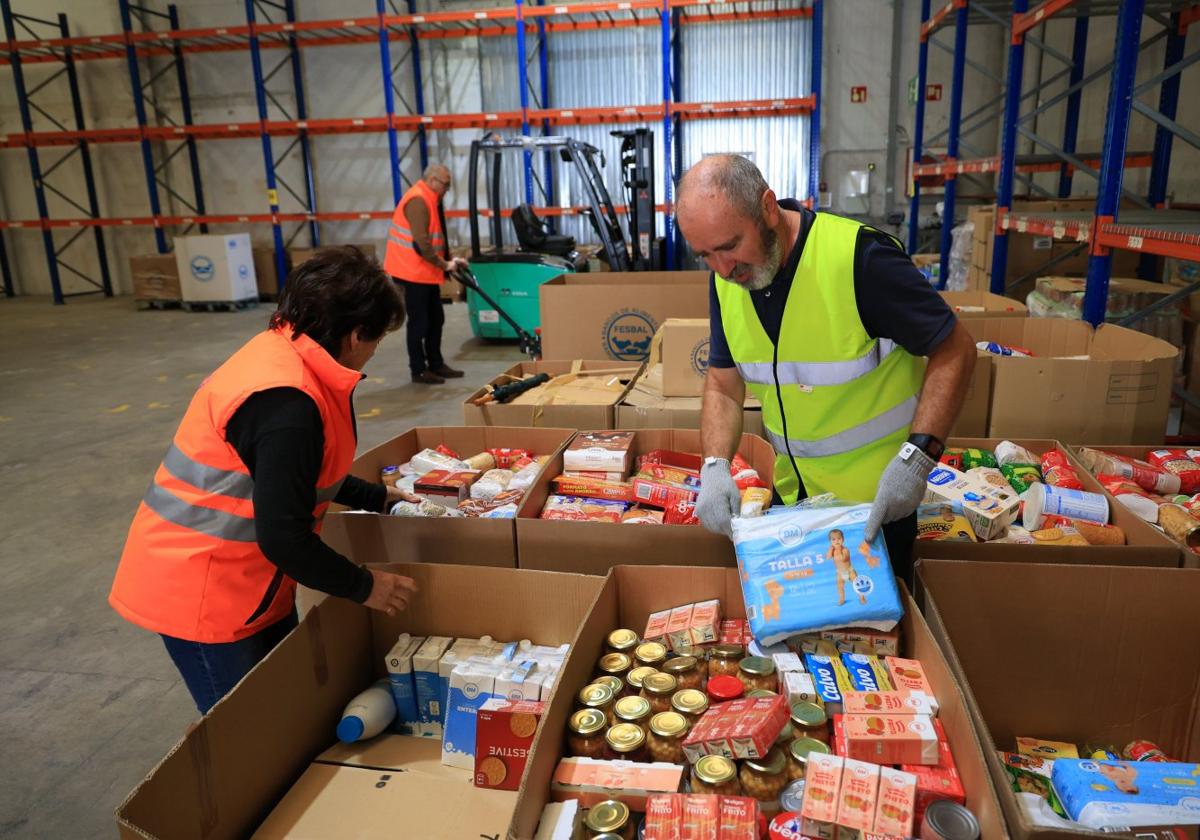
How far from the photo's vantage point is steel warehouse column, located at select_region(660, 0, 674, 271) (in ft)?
33.9

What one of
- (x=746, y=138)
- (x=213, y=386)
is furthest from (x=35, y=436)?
(x=746, y=138)

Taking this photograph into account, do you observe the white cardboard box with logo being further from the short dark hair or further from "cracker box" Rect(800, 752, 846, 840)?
"cracker box" Rect(800, 752, 846, 840)

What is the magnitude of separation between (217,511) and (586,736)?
2.99 feet

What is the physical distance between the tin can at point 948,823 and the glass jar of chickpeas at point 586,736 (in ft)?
1.89

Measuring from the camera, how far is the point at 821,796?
1.25 m

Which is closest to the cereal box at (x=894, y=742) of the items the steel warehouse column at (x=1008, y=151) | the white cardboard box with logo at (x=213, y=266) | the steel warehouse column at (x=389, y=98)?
the steel warehouse column at (x=1008, y=151)

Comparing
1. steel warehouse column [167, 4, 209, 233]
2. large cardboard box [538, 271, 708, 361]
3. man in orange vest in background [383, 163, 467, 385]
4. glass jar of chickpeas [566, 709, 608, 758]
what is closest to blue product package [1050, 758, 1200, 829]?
glass jar of chickpeas [566, 709, 608, 758]

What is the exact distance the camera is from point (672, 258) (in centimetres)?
1071

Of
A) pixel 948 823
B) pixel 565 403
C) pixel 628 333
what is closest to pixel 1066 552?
pixel 948 823

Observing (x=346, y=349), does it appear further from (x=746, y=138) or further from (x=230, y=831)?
(x=746, y=138)

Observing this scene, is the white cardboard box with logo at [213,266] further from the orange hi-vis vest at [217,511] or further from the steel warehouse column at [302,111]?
the orange hi-vis vest at [217,511]

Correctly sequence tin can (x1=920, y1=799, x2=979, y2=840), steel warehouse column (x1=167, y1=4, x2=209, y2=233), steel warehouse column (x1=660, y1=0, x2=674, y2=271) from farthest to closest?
steel warehouse column (x1=167, y1=4, x2=209, y2=233), steel warehouse column (x1=660, y1=0, x2=674, y2=271), tin can (x1=920, y1=799, x2=979, y2=840)

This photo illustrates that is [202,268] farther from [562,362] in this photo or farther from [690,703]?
[690,703]

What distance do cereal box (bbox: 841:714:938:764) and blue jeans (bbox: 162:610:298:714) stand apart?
1245 mm
